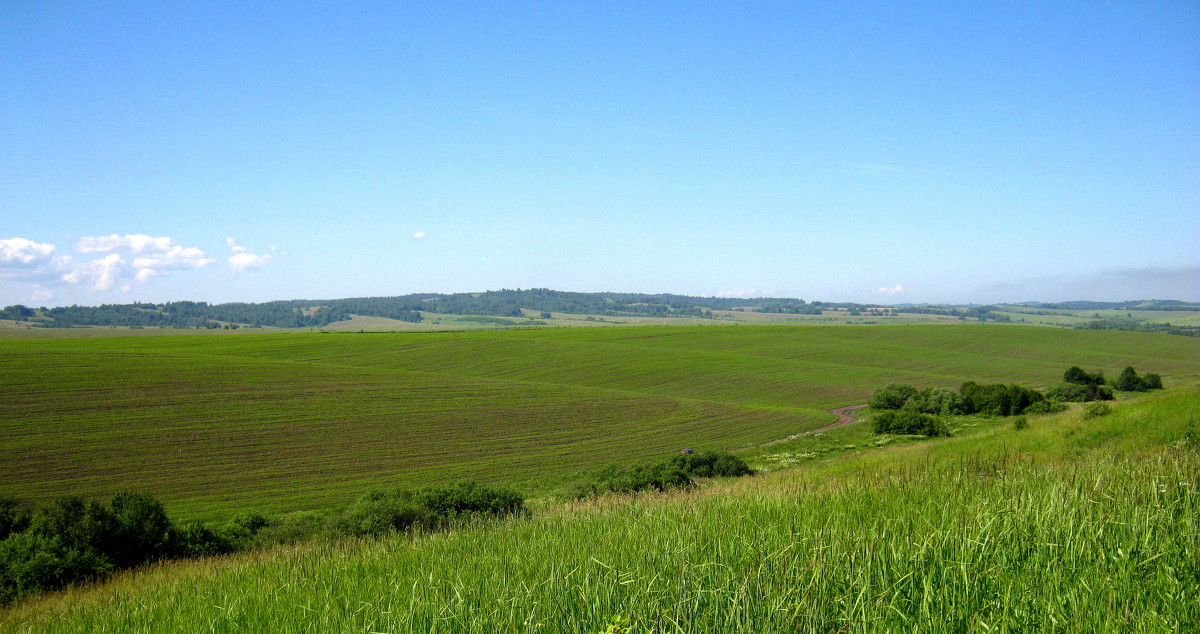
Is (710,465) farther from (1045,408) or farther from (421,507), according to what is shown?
(1045,408)

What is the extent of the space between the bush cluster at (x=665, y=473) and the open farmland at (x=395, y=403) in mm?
6015

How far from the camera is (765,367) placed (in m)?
86.2

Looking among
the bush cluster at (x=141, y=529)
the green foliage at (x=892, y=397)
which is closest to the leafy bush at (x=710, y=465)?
the bush cluster at (x=141, y=529)

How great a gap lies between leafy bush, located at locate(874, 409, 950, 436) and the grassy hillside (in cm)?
4592

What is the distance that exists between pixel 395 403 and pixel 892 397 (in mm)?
44344

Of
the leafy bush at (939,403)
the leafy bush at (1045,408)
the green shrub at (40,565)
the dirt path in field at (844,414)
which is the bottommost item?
the dirt path in field at (844,414)

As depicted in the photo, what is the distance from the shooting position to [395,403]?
55531 millimetres

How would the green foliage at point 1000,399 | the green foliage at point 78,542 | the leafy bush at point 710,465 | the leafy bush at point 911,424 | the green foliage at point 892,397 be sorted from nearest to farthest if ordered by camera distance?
the green foliage at point 78,542 → the leafy bush at point 710,465 → the leafy bush at point 911,424 → the green foliage at point 1000,399 → the green foliage at point 892,397

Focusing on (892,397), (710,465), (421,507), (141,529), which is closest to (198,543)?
(141,529)

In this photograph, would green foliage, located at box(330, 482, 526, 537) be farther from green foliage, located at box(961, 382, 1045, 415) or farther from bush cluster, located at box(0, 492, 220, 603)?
green foliage, located at box(961, 382, 1045, 415)

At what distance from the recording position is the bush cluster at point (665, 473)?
30828mm

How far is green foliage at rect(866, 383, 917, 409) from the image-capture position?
62.8 m

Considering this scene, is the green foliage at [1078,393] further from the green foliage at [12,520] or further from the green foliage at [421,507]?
the green foliage at [12,520]

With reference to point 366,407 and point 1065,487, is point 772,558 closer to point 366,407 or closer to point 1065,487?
point 1065,487
